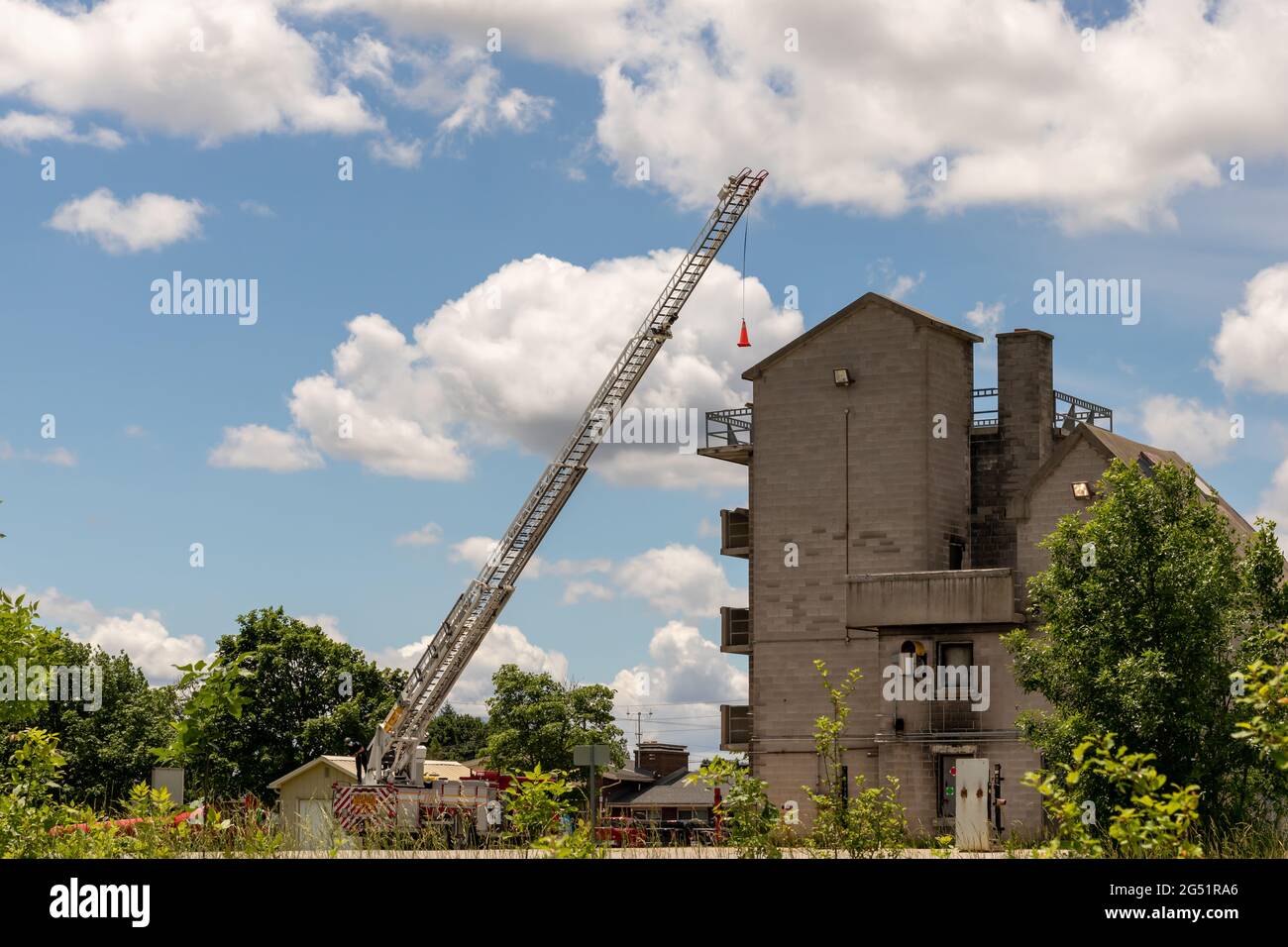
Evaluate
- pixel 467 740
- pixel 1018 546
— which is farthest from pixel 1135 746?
pixel 467 740

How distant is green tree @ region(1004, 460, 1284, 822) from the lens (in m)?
39.5

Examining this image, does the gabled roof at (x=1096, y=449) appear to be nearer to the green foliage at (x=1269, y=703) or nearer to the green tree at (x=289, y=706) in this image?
the green foliage at (x=1269, y=703)

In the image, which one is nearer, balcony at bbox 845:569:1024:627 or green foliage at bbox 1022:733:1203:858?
green foliage at bbox 1022:733:1203:858

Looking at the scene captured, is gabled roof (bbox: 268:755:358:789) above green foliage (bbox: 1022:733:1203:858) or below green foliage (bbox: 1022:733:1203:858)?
below

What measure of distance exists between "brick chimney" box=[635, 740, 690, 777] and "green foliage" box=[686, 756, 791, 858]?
102 meters

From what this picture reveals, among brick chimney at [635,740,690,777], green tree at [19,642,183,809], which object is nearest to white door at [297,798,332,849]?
green tree at [19,642,183,809]

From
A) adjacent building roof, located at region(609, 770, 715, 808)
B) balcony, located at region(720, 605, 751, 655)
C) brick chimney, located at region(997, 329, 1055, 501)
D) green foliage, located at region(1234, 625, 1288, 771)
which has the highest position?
brick chimney, located at region(997, 329, 1055, 501)

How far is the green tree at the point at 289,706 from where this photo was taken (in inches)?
3327

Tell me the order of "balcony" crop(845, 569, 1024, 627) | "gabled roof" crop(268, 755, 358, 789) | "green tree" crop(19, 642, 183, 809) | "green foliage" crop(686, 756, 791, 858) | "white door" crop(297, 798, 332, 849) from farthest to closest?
"green tree" crop(19, 642, 183, 809), "gabled roof" crop(268, 755, 358, 789), "balcony" crop(845, 569, 1024, 627), "white door" crop(297, 798, 332, 849), "green foliage" crop(686, 756, 791, 858)

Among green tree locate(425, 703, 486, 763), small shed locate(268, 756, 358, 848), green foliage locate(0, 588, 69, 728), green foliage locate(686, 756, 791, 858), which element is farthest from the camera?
green tree locate(425, 703, 486, 763)

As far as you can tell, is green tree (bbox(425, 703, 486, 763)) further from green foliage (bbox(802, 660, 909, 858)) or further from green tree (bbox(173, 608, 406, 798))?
green foliage (bbox(802, 660, 909, 858))

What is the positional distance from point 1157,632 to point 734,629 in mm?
22699

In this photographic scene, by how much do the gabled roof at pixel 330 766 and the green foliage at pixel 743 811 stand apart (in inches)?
2449
